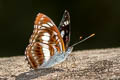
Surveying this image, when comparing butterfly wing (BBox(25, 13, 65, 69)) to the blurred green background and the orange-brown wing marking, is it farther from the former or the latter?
the blurred green background

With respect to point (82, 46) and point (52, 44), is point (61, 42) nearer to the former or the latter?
point (52, 44)

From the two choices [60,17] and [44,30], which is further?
[60,17]

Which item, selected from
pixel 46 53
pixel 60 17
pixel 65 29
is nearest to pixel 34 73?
pixel 46 53

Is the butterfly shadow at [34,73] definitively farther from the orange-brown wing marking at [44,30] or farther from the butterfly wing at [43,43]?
the orange-brown wing marking at [44,30]

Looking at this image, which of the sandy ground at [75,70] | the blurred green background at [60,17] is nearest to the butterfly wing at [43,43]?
the sandy ground at [75,70]

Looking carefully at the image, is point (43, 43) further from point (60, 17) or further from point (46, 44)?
point (60, 17)

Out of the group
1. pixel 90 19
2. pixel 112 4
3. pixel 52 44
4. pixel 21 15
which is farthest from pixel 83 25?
pixel 52 44
